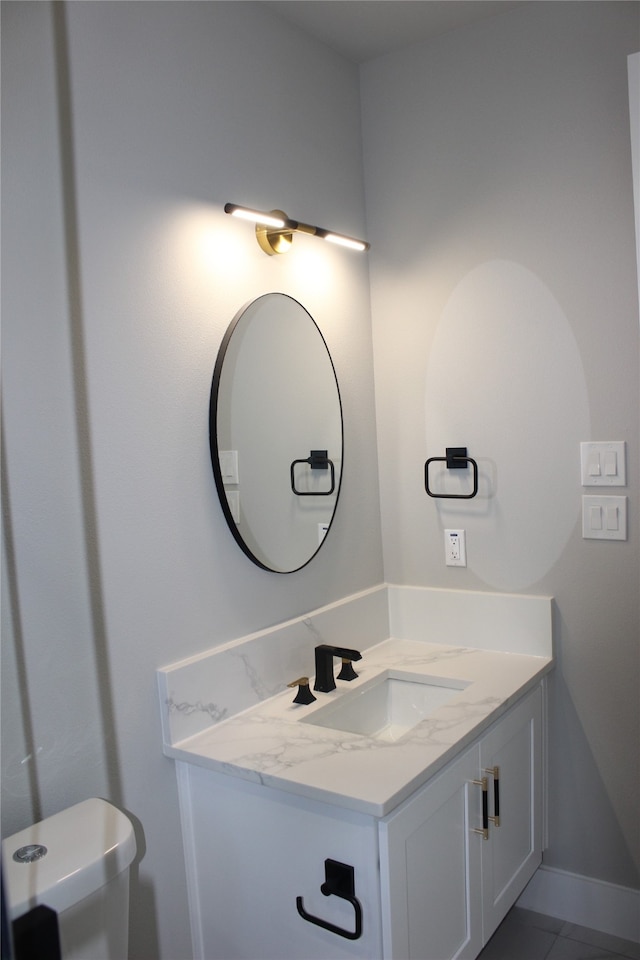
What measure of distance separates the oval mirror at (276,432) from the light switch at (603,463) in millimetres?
677

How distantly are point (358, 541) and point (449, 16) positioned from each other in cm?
151

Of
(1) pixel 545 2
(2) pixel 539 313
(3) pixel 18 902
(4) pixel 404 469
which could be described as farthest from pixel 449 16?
(3) pixel 18 902

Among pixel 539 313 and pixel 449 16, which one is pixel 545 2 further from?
pixel 539 313

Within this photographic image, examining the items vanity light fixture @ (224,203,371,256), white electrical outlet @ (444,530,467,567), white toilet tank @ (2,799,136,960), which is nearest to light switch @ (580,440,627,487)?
white electrical outlet @ (444,530,467,567)

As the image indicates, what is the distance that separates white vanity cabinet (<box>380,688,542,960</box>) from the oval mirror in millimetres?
678

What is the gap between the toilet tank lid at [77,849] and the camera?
43.6 inches

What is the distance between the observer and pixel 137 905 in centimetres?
157

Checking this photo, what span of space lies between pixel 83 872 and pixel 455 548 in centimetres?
140

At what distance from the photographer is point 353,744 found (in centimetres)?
161

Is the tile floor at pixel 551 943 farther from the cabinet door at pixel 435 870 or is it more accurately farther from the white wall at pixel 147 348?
the white wall at pixel 147 348

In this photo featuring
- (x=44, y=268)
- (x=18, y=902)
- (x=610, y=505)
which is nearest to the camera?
(x=18, y=902)

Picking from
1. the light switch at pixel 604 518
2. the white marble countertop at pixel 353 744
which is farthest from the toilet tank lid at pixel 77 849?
the light switch at pixel 604 518

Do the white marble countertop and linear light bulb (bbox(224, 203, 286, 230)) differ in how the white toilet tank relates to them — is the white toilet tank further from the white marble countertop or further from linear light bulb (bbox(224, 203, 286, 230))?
linear light bulb (bbox(224, 203, 286, 230))

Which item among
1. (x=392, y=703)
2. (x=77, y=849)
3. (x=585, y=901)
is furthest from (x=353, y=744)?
(x=585, y=901)
